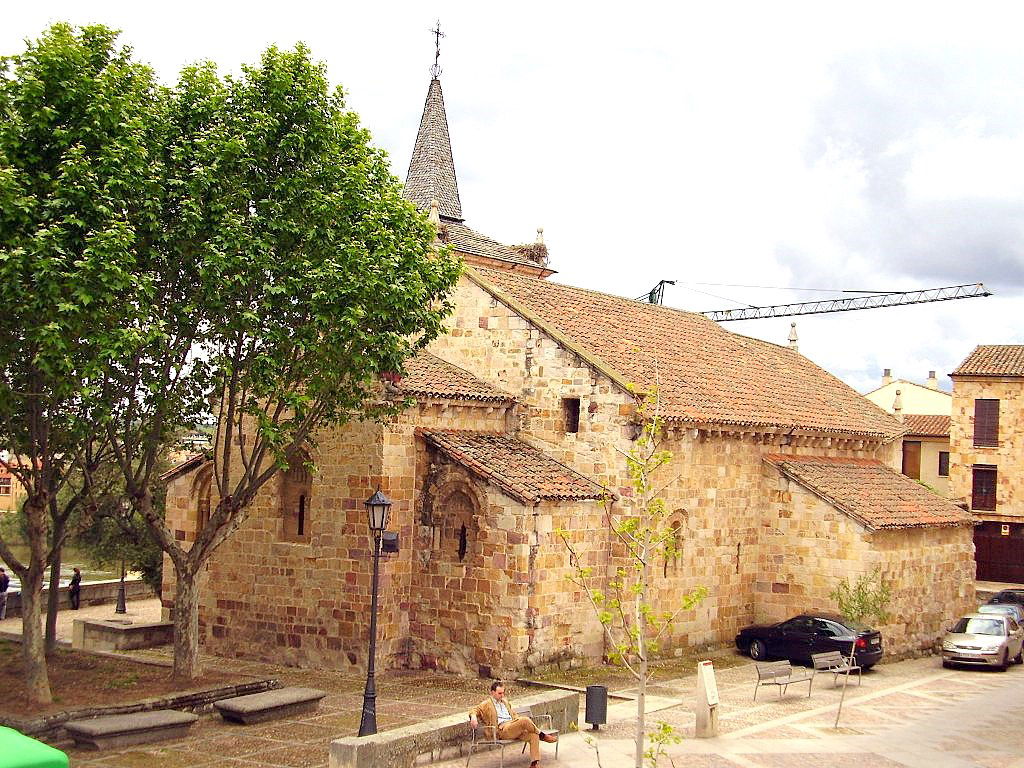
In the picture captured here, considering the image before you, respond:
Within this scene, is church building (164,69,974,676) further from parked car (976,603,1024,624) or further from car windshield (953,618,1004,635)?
car windshield (953,618,1004,635)

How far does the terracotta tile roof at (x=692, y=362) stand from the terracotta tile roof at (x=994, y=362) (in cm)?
1293

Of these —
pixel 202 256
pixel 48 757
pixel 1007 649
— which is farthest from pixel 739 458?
pixel 48 757

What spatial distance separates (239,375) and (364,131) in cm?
551

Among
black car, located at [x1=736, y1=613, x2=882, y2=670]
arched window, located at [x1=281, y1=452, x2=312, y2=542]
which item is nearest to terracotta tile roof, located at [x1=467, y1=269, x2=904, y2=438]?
black car, located at [x1=736, y1=613, x2=882, y2=670]

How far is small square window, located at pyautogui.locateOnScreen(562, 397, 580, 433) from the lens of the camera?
1031 inches

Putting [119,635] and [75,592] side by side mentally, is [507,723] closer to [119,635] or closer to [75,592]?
[119,635]

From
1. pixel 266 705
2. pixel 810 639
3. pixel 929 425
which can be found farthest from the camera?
pixel 929 425

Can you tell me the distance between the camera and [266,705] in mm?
19328

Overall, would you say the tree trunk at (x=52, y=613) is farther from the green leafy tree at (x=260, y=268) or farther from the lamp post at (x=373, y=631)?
the lamp post at (x=373, y=631)

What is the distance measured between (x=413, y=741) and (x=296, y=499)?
10.9 metres

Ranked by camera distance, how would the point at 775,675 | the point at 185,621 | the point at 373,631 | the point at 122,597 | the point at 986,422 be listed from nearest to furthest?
the point at 373,631
the point at 185,621
the point at 775,675
the point at 122,597
the point at 986,422

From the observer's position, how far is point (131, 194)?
18.4 metres

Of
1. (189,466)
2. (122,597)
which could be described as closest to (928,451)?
(122,597)

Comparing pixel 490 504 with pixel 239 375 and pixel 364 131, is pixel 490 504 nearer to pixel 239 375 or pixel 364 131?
pixel 239 375
